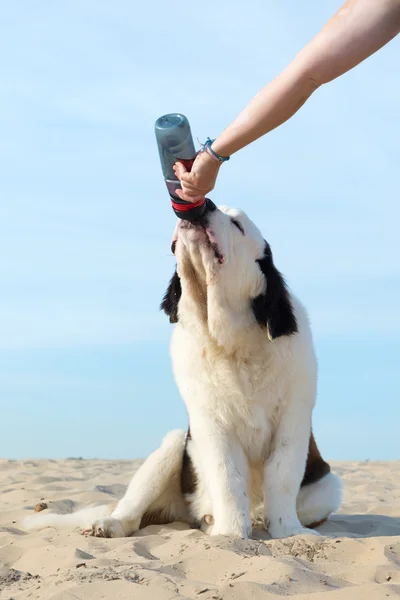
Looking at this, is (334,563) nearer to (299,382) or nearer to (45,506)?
(299,382)

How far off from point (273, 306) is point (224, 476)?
114cm

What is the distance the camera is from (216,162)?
363cm

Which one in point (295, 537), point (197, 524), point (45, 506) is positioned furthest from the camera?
point (45, 506)

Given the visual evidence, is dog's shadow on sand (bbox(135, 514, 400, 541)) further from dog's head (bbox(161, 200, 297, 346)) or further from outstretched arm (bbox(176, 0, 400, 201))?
outstretched arm (bbox(176, 0, 400, 201))

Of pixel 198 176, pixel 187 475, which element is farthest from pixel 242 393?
pixel 198 176

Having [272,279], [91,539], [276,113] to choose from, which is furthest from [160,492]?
[276,113]

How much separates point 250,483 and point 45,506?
197 centimetres

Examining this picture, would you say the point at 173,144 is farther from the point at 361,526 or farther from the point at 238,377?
the point at 361,526

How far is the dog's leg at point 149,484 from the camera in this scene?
5.67 m

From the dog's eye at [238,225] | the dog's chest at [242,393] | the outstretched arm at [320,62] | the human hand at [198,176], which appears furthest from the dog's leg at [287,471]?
the outstretched arm at [320,62]

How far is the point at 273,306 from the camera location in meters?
5.38

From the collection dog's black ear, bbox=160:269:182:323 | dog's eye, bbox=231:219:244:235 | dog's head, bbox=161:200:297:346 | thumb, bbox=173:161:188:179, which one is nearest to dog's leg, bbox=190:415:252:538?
dog's head, bbox=161:200:297:346

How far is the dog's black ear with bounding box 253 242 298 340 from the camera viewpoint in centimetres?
537

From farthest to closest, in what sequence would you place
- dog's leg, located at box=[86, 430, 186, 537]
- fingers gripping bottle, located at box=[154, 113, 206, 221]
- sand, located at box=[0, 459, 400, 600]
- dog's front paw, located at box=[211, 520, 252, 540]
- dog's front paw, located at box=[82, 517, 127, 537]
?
1. dog's leg, located at box=[86, 430, 186, 537]
2. dog's front paw, located at box=[82, 517, 127, 537]
3. dog's front paw, located at box=[211, 520, 252, 540]
4. fingers gripping bottle, located at box=[154, 113, 206, 221]
5. sand, located at box=[0, 459, 400, 600]
